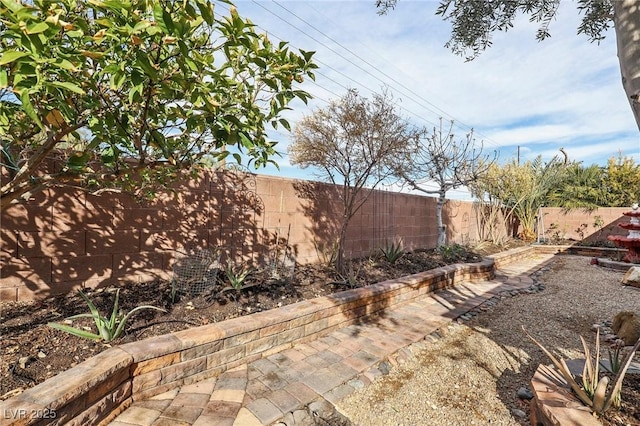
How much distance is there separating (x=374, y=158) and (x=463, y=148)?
3762 millimetres

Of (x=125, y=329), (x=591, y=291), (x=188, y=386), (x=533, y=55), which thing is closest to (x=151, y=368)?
(x=188, y=386)

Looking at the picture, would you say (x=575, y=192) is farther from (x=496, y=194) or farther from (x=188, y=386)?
(x=188, y=386)

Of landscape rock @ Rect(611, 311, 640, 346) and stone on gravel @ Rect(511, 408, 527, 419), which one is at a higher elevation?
landscape rock @ Rect(611, 311, 640, 346)

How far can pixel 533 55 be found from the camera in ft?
15.5

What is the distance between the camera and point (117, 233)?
308cm

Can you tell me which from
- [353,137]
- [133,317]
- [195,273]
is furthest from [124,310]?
[353,137]

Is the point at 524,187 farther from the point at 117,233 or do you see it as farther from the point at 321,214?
the point at 117,233

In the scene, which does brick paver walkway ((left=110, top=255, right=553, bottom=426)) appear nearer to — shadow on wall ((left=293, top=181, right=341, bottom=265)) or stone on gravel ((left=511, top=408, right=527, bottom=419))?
stone on gravel ((left=511, top=408, right=527, bottom=419))

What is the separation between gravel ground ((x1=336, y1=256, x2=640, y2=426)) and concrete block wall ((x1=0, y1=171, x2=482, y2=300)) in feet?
8.40

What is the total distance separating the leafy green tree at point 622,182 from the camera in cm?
1135

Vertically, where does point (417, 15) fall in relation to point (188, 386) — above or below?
above

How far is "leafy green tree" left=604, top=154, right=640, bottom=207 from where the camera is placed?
11.4 m

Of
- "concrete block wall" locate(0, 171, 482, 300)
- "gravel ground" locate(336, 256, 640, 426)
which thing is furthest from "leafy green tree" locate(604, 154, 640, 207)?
"concrete block wall" locate(0, 171, 482, 300)

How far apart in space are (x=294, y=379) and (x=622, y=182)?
15.7 meters
